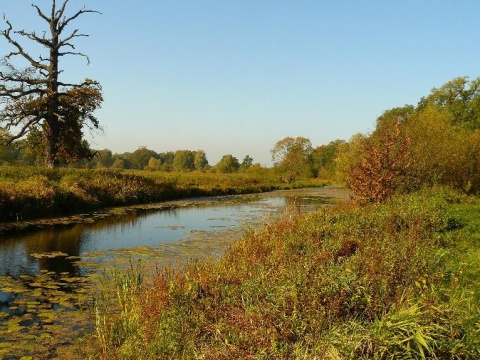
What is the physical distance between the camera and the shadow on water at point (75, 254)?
7152 mm

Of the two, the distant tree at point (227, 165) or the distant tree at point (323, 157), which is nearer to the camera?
the distant tree at point (227, 165)

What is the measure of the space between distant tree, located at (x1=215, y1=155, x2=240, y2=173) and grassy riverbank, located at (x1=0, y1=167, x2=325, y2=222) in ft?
125

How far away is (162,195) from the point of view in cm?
3022

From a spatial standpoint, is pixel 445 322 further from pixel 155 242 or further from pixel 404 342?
pixel 155 242

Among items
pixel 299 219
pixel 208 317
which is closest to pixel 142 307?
pixel 208 317

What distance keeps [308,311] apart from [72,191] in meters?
20.0

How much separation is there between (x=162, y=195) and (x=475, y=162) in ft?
72.0

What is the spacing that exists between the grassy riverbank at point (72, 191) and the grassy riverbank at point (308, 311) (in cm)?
1245

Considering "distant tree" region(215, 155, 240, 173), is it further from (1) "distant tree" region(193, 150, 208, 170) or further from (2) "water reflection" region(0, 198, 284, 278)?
(2) "water reflection" region(0, 198, 284, 278)

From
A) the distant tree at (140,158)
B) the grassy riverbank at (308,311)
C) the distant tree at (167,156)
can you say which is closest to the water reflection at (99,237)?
the grassy riverbank at (308,311)

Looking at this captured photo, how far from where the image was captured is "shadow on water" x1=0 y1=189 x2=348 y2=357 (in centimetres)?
715

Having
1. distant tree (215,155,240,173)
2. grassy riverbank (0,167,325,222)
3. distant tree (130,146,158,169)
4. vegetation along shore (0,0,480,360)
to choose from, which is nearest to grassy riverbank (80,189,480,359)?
vegetation along shore (0,0,480,360)

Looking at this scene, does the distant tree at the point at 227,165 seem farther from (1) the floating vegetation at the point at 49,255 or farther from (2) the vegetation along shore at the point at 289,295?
(1) the floating vegetation at the point at 49,255

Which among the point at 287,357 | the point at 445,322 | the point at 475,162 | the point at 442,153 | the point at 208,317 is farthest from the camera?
the point at 475,162
